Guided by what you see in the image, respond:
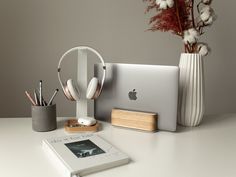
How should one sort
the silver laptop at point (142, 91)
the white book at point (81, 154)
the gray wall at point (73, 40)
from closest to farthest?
the white book at point (81, 154), the silver laptop at point (142, 91), the gray wall at point (73, 40)

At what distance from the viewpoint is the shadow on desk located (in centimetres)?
96

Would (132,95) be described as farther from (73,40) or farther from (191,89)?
(73,40)

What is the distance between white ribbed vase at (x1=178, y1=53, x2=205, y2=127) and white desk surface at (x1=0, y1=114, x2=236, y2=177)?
52 mm

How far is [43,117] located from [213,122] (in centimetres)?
65

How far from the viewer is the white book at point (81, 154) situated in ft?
1.99

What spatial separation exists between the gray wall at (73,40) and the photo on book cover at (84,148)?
2.37 feet

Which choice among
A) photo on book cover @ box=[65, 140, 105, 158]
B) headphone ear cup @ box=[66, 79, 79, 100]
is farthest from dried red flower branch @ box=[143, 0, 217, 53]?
photo on book cover @ box=[65, 140, 105, 158]

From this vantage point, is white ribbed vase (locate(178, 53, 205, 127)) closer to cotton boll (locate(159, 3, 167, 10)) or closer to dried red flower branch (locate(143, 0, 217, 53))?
dried red flower branch (locate(143, 0, 217, 53))

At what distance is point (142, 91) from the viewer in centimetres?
92

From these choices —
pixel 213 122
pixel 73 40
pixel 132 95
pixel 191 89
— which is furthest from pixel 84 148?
pixel 73 40

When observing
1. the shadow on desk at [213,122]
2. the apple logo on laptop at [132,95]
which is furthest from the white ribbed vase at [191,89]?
the apple logo on laptop at [132,95]

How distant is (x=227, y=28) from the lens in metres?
1.44

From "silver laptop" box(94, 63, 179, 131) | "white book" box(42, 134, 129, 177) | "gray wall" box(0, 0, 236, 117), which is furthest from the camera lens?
"gray wall" box(0, 0, 236, 117)

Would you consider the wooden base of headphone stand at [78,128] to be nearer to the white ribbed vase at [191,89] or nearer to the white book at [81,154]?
the white book at [81,154]
